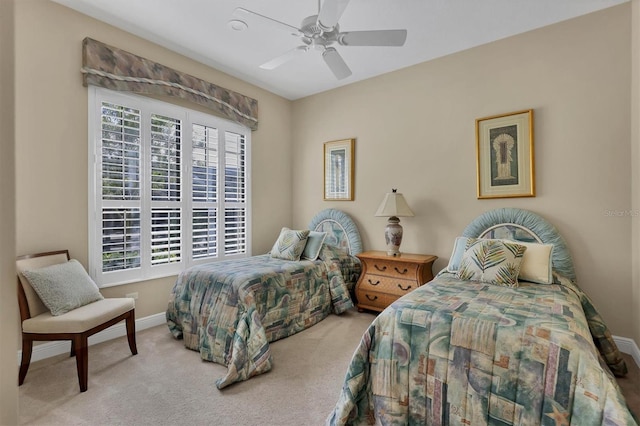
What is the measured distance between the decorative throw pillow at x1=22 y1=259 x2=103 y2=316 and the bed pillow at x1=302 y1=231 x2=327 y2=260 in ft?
6.51

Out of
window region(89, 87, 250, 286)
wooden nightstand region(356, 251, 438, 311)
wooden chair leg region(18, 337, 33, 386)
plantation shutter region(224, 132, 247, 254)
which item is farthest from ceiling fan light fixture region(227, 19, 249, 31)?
wooden chair leg region(18, 337, 33, 386)

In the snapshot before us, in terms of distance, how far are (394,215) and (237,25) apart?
2.51 meters

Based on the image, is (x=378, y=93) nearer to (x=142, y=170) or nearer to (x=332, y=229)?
(x=332, y=229)

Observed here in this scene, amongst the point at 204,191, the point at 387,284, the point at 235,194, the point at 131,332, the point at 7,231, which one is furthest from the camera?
the point at 235,194

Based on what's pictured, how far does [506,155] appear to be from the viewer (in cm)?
308

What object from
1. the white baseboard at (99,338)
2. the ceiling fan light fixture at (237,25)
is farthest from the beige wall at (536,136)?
the white baseboard at (99,338)

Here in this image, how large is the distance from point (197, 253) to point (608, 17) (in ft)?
15.3

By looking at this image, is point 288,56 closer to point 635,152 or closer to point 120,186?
point 120,186

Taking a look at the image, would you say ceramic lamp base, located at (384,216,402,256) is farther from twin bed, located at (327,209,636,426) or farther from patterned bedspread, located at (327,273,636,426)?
patterned bedspread, located at (327,273,636,426)

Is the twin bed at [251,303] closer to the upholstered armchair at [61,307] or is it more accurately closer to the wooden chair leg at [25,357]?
the upholstered armchair at [61,307]

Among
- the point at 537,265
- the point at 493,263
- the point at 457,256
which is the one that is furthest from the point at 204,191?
the point at 537,265

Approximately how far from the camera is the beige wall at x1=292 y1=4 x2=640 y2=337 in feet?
8.55

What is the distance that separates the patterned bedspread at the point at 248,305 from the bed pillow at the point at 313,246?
0.45 feet

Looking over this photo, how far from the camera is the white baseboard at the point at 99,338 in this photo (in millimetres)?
2436
